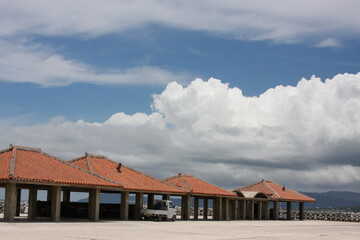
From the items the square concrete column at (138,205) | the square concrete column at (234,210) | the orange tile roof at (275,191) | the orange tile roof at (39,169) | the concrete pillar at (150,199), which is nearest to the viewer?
the orange tile roof at (39,169)

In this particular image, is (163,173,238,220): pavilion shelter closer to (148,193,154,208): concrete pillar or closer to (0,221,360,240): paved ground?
(148,193,154,208): concrete pillar

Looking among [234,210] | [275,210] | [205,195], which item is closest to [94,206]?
[205,195]

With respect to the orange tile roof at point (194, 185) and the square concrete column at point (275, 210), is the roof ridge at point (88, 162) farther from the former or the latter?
the square concrete column at point (275, 210)

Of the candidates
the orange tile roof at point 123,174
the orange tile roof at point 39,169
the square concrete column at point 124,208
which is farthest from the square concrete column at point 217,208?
the orange tile roof at point 39,169

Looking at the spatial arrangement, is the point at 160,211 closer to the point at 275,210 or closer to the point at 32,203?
the point at 32,203

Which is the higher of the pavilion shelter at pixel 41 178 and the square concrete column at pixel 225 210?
the pavilion shelter at pixel 41 178

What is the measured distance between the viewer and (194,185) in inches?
2055

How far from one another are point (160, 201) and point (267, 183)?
25222 millimetres

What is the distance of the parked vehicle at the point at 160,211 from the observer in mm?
44844

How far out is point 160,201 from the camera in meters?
45.8

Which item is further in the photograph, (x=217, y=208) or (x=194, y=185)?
(x=217, y=208)

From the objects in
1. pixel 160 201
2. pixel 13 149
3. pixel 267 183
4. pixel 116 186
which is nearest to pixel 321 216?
pixel 267 183

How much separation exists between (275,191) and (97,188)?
1201 inches

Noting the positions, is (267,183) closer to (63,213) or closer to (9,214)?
(63,213)
